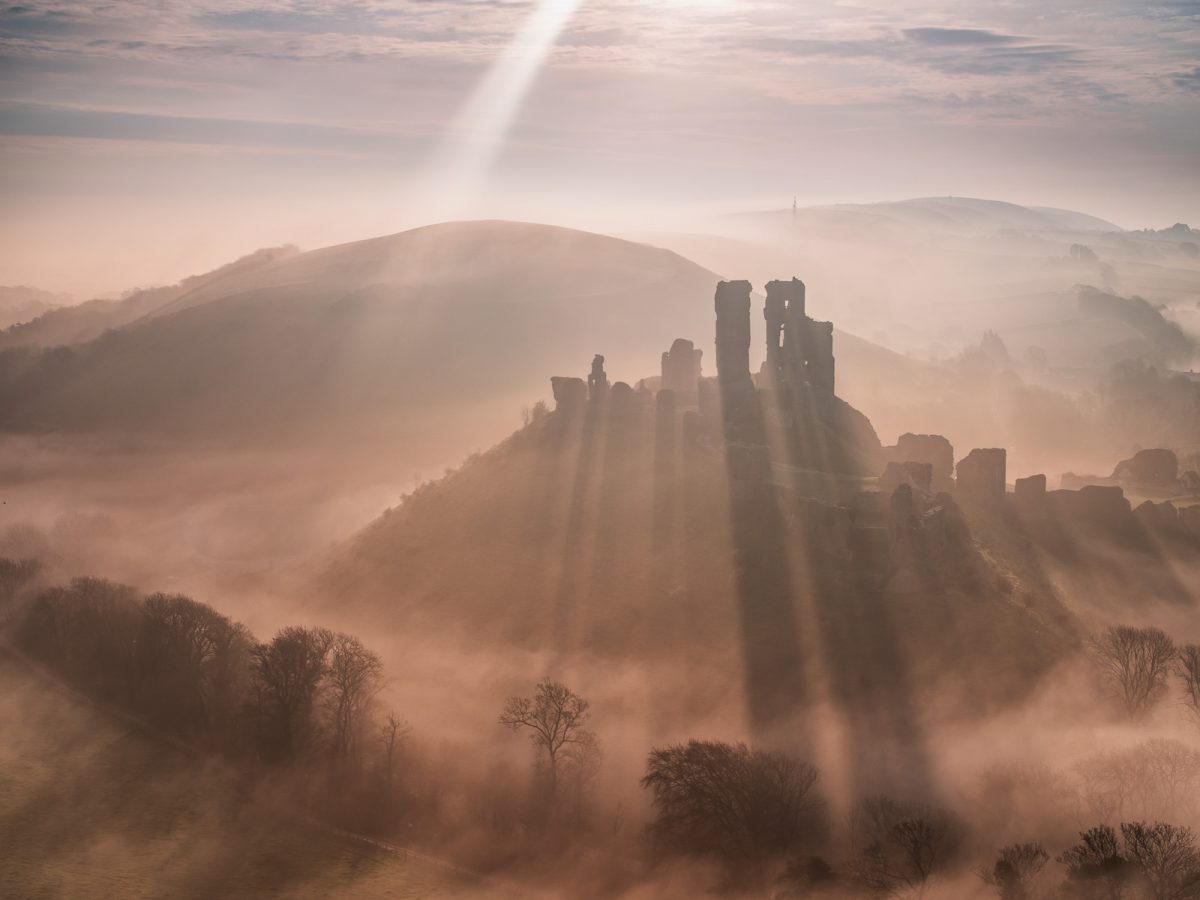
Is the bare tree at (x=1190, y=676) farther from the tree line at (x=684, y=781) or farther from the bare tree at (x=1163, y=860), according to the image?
the bare tree at (x=1163, y=860)

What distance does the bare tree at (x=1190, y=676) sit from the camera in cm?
6322

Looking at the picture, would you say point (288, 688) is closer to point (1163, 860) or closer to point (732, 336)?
point (732, 336)

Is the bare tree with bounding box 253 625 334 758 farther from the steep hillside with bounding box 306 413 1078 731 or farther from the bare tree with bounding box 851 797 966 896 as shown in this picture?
the bare tree with bounding box 851 797 966 896

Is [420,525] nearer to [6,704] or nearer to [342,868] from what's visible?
[6,704]

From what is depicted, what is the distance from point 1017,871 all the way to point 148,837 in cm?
4414

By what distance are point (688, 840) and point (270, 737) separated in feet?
89.3

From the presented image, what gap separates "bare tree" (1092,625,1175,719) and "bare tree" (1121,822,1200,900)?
48.6ft

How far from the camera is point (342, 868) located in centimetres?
5731

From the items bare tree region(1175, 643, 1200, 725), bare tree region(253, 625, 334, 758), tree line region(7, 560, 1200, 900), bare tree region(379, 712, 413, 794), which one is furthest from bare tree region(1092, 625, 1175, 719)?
bare tree region(253, 625, 334, 758)

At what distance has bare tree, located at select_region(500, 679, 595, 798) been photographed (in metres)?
63.6

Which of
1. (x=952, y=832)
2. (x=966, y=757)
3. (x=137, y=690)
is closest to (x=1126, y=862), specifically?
(x=952, y=832)

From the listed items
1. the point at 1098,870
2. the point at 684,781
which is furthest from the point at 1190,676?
the point at 684,781

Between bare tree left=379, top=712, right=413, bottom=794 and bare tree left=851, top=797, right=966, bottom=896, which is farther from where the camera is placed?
bare tree left=379, top=712, right=413, bottom=794

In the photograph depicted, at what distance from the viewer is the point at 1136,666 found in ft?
213
